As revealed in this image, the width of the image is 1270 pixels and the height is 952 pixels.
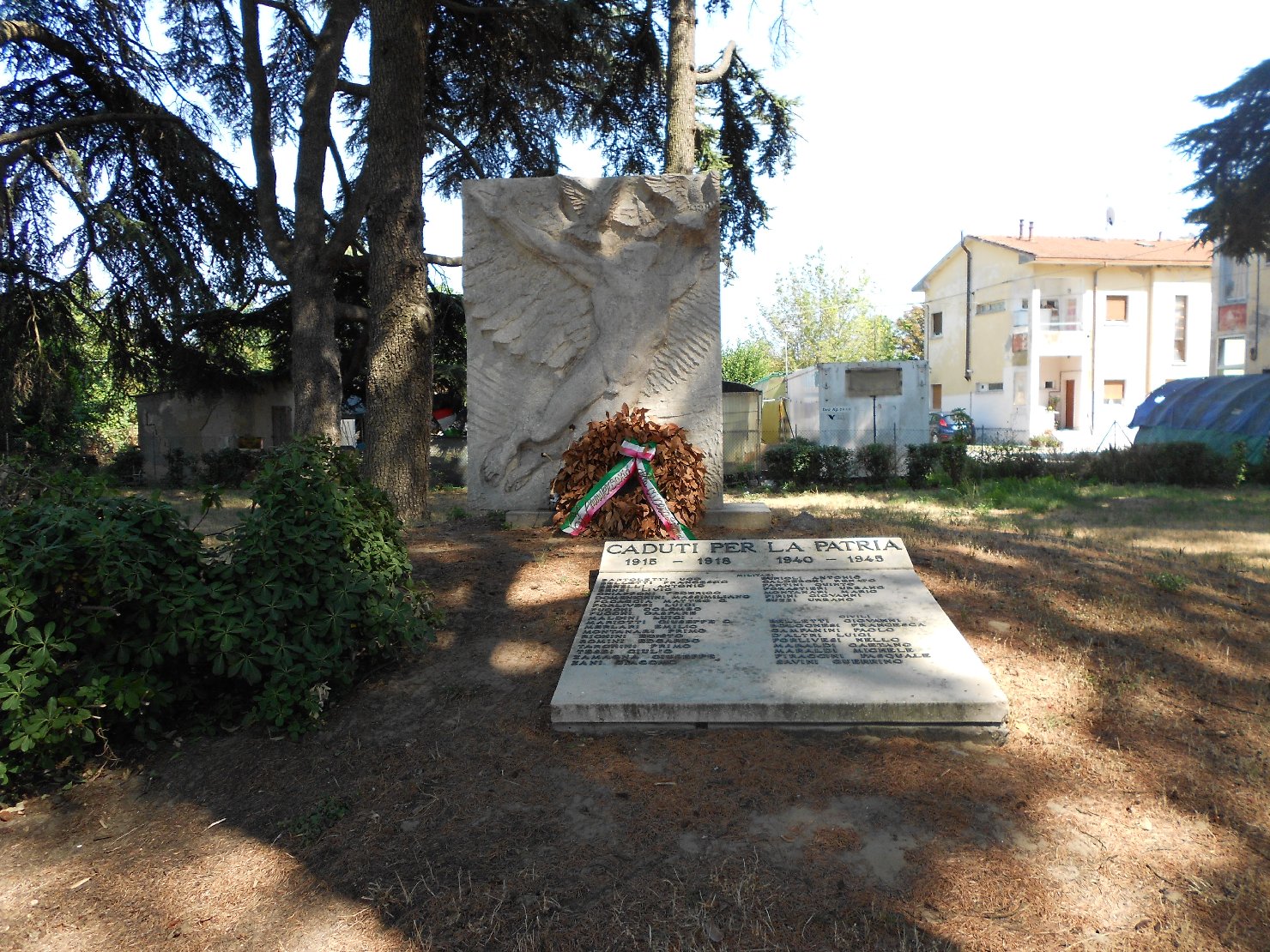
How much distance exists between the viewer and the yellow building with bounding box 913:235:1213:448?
31.9 meters

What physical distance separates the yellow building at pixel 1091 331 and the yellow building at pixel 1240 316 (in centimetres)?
611

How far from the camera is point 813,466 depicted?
15.1m

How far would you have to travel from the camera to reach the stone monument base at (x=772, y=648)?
137 inches

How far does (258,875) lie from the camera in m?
2.87

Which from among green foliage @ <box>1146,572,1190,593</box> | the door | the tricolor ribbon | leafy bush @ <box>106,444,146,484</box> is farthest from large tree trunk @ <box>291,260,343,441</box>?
leafy bush @ <box>106,444,146,484</box>

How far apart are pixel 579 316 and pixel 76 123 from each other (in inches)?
300

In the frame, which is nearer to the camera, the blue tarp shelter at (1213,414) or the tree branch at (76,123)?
the tree branch at (76,123)

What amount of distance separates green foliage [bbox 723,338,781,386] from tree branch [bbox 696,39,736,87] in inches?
1013

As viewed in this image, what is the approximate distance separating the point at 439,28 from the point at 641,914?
12.0 metres

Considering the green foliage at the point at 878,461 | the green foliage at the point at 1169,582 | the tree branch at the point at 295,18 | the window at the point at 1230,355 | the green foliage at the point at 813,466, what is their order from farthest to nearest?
1. the window at the point at 1230,355
2. the green foliage at the point at 878,461
3. the green foliage at the point at 813,466
4. the tree branch at the point at 295,18
5. the green foliage at the point at 1169,582

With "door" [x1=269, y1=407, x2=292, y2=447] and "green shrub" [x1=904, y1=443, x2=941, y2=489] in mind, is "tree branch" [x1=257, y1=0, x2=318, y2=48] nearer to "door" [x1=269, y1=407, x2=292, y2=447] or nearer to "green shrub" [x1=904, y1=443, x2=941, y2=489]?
"door" [x1=269, y1=407, x2=292, y2=447]

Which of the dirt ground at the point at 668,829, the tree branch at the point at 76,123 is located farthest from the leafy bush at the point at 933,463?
the tree branch at the point at 76,123

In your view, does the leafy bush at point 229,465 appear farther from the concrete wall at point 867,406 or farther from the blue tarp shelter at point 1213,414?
the blue tarp shelter at point 1213,414

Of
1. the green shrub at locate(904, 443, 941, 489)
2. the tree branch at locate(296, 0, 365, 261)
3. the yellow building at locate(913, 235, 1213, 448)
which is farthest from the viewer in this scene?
the yellow building at locate(913, 235, 1213, 448)
